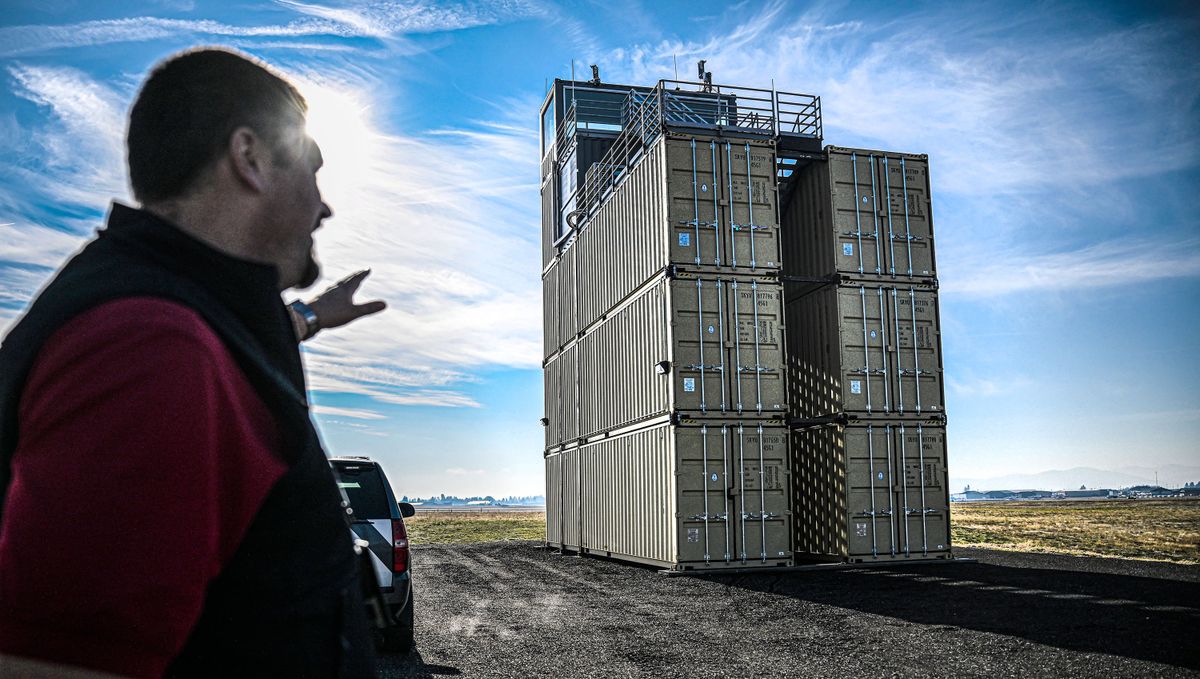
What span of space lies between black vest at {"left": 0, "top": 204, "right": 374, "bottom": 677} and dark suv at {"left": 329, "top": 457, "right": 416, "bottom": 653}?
640cm

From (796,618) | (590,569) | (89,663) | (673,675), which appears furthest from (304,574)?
(590,569)

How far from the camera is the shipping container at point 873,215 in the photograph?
648 inches

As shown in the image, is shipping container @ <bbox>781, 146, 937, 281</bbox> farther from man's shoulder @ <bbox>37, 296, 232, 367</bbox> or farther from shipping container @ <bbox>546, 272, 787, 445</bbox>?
man's shoulder @ <bbox>37, 296, 232, 367</bbox>

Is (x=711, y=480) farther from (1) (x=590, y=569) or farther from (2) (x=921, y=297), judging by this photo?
(2) (x=921, y=297)

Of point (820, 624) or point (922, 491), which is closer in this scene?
point (820, 624)

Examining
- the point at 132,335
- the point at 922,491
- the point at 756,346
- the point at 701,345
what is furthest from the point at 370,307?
the point at 922,491

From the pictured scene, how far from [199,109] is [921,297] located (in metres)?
16.6

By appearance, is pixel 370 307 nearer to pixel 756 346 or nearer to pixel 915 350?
pixel 756 346

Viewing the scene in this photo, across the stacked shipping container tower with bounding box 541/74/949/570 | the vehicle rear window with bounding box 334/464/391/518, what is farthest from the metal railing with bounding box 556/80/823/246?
the vehicle rear window with bounding box 334/464/391/518

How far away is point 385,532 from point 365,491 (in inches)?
17.9

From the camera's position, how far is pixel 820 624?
29.0ft

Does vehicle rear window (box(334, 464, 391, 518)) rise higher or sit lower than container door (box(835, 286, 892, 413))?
lower

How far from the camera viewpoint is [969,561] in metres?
16.0

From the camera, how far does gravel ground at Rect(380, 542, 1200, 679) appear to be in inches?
267
